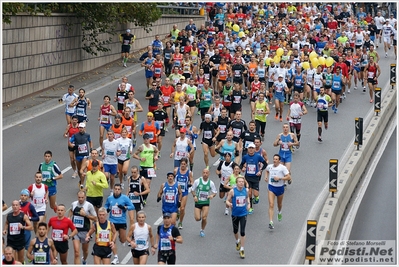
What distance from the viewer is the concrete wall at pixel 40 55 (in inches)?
1212

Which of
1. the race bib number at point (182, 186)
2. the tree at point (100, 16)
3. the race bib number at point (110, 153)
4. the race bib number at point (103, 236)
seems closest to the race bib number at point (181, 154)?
the race bib number at point (110, 153)

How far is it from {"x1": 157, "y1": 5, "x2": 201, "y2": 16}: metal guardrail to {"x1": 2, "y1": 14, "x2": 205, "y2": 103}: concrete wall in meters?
7.33

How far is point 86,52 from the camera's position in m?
36.7

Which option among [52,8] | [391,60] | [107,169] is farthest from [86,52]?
[107,169]

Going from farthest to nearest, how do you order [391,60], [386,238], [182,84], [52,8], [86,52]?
1. [391,60]
2. [86,52]
3. [52,8]
4. [182,84]
5. [386,238]

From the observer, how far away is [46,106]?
30.9 m

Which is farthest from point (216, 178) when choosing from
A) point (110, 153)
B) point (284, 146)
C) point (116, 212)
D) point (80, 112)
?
point (116, 212)

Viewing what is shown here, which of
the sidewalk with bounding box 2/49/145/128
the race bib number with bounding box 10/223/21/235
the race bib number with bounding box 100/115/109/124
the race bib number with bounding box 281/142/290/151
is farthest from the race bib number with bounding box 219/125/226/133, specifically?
the race bib number with bounding box 10/223/21/235

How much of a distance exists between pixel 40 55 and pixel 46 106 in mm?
2704

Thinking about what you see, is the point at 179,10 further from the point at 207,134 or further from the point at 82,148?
the point at 82,148

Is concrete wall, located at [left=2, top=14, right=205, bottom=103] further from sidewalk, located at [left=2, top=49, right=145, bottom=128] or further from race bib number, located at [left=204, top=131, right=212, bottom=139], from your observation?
race bib number, located at [left=204, top=131, right=212, bottom=139]

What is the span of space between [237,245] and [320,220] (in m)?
2.07

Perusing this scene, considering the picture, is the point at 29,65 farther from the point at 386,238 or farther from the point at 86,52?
the point at 386,238

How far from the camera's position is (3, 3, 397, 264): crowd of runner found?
16562 millimetres
